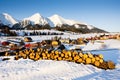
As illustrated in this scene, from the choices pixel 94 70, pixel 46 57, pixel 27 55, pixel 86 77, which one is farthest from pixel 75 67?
pixel 27 55

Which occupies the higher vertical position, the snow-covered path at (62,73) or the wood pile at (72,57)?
the wood pile at (72,57)

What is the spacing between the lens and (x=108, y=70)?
965 cm

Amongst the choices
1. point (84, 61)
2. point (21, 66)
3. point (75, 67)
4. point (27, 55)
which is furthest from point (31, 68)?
point (27, 55)

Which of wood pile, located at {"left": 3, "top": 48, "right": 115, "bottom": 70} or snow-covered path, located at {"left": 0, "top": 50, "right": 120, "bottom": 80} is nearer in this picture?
snow-covered path, located at {"left": 0, "top": 50, "right": 120, "bottom": 80}

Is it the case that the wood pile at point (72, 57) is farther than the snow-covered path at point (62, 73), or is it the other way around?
the wood pile at point (72, 57)

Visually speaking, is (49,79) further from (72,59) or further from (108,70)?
(72,59)

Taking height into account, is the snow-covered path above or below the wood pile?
below

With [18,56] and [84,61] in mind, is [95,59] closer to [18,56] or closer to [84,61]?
[84,61]

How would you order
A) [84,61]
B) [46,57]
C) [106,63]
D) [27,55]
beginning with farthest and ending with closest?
[27,55] < [46,57] < [84,61] < [106,63]

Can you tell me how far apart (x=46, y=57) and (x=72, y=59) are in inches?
71.4

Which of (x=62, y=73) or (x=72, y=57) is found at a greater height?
(x=72, y=57)

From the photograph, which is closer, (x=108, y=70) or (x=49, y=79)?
(x=49, y=79)

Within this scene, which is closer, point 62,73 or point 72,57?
→ point 62,73

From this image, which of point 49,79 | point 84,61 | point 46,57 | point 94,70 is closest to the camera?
point 49,79
